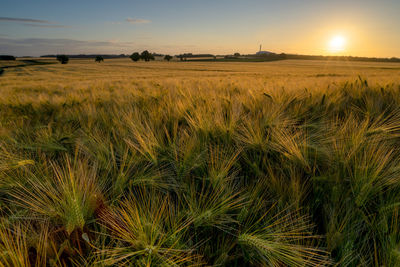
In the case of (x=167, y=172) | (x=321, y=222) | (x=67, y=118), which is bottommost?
(x=321, y=222)

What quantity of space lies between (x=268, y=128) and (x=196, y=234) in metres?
0.97

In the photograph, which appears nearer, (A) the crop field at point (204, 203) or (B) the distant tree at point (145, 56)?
(A) the crop field at point (204, 203)

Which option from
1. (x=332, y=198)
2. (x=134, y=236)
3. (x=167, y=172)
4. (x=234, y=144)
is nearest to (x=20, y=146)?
(x=167, y=172)

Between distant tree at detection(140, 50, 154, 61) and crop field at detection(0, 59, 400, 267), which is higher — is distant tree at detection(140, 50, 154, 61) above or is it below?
above

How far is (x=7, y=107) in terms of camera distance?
87.2 inches

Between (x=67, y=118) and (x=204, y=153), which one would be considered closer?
(x=204, y=153)

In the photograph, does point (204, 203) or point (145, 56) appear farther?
point (145, 56)

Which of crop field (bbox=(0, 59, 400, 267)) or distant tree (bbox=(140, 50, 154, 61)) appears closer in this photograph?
crop field (bbox=(0, 59, 400, 267))

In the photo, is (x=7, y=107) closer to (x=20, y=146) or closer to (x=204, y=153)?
(x=20, y=146)

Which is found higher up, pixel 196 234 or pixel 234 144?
pixel 234 144

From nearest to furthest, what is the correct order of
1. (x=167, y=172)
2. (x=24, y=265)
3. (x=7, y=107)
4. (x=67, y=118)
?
(x=24, y=265), (x=167, y=172), (x=67, y=118), (x=7, y=107)

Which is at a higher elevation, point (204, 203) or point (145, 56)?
point (145, 56)

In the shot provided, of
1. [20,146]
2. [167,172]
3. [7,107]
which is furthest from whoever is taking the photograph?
[7,107]

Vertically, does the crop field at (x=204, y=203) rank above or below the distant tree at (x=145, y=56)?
below
